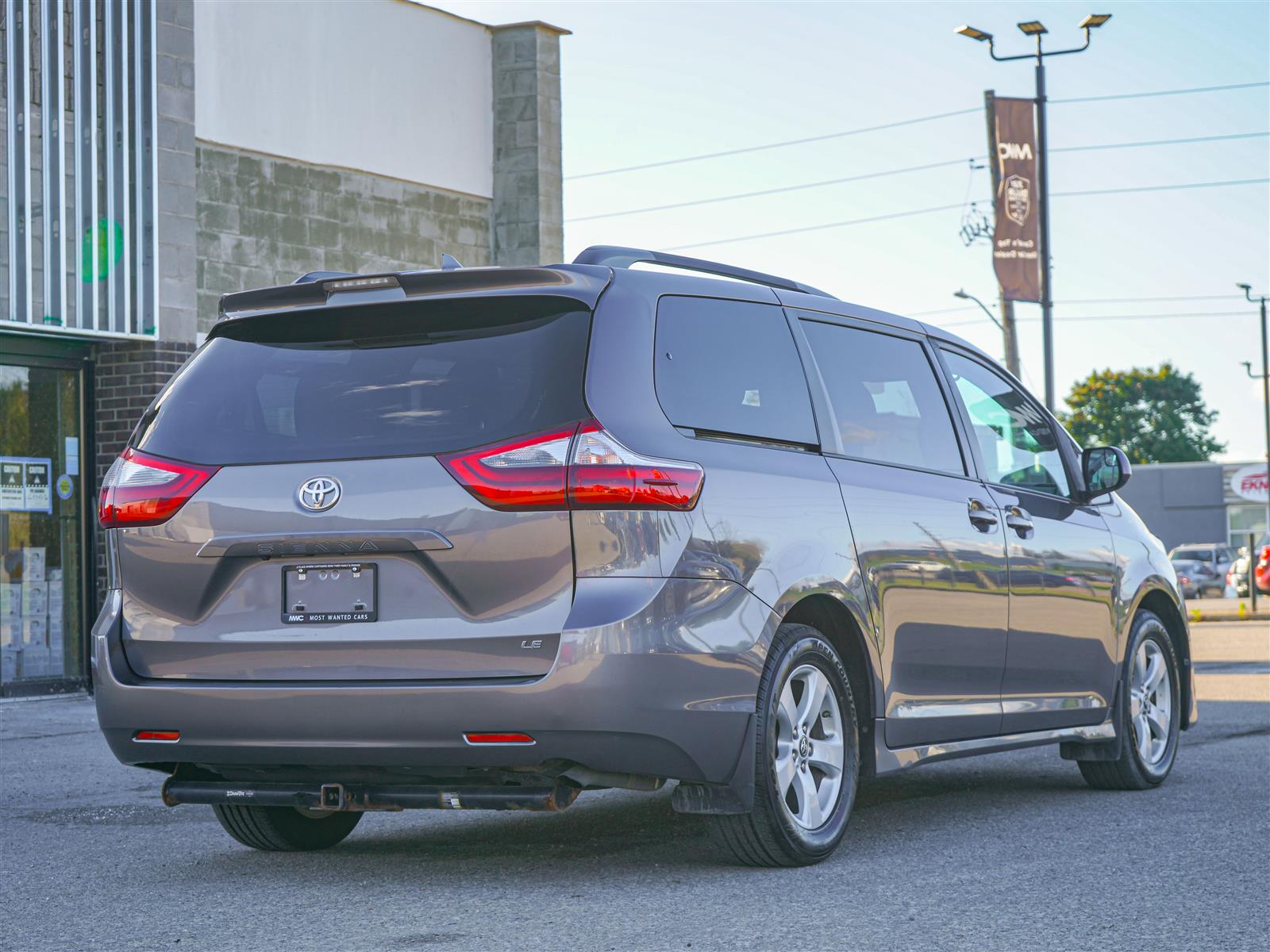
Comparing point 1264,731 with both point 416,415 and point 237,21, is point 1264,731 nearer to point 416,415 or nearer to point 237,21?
point 416,415

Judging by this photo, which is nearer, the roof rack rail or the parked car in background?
the roof rack rail

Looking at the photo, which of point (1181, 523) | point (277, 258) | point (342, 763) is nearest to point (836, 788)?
point (342, 763)

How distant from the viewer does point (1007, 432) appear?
7574 millimetres

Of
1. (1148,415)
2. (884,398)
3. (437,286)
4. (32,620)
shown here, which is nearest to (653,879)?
(437,286)

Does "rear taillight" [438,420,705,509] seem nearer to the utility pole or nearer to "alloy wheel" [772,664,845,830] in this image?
"alloy wheel" [772,664,845,830]

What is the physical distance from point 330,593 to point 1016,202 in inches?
914

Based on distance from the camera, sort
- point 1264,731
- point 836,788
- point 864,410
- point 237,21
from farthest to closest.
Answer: point 237,21 → point 1264,731 → point 864,410 → point 836,788

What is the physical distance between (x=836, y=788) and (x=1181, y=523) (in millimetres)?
65704

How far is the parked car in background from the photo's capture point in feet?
172

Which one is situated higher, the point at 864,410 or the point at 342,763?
the point at 864,410

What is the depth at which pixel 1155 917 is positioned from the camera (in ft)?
16.1

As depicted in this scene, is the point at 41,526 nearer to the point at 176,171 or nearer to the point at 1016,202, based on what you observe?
the point at 176,171

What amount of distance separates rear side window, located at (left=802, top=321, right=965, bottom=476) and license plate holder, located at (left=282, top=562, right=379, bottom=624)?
1.87m

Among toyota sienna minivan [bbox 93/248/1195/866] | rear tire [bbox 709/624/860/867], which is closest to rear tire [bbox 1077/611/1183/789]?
toyota sienna minivan [bbox 93/248/1195/866]
